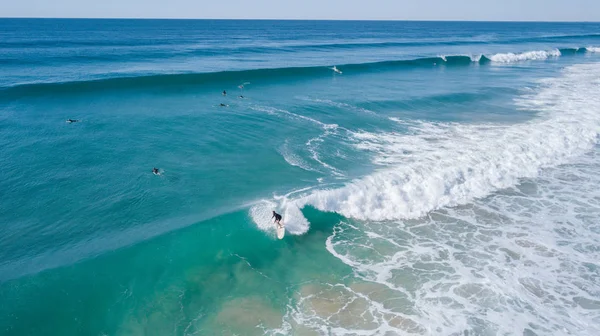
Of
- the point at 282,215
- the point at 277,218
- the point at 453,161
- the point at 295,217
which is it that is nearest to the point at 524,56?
the point at 453,161

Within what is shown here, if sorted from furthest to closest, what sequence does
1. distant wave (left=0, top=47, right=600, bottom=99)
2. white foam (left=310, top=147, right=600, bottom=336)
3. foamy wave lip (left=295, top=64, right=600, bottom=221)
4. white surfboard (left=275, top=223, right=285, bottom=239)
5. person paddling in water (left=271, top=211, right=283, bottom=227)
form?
distant wave (left=0, top=47, right=600, bottom=99)
foamy wave lip (left=295, top=64, right=600, bottom=221)
person paddling in water (left=271, top=211, right=283, bottom=227)
white surfboard (left=275, top=223, right=285, bottom=239)
white foam (left=310, top=147, right=600, bottom=336)

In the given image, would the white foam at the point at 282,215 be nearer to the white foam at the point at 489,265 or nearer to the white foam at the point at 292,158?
Result: the white foam at the point at 489,265

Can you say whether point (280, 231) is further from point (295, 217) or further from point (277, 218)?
point (295, 217)

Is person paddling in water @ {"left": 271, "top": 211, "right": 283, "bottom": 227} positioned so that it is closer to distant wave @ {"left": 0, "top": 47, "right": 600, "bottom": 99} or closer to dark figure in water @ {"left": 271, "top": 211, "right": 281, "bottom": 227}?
dark figure in water @ {"left": 271, "top": 211, "right": 281, "bottom": 227}

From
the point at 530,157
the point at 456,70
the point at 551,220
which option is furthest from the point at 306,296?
the point at 456,70

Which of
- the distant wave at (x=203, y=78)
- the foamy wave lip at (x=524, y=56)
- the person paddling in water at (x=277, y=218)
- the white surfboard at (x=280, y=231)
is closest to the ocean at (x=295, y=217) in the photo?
the white surfboard at (x=280, y=231)

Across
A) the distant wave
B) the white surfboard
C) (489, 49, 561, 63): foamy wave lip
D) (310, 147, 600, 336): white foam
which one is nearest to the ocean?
(310, 147, 600, 336): white foam

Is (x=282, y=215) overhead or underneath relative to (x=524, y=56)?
underneath
